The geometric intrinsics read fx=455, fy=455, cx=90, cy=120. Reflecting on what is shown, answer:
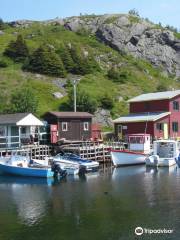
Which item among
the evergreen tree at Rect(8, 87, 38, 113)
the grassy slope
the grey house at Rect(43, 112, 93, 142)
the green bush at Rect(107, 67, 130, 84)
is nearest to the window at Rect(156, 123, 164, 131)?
the grey house at Rect(43, 112, 93, 142)

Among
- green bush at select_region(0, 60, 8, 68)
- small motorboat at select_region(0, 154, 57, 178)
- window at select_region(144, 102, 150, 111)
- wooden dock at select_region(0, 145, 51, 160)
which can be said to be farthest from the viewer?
green bush at select_region(0, 60, 8, 68)

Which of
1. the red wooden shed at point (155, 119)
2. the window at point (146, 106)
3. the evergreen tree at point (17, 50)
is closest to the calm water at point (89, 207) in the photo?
the red wooden shed at point (155, 119)

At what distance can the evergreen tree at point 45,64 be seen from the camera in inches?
4301

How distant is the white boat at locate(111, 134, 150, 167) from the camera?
63188 mm

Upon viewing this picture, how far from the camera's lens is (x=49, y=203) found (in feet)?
125

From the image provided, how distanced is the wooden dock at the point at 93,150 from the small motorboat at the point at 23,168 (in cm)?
1163

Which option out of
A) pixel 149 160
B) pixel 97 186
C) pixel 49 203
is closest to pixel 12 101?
pixel 149 160

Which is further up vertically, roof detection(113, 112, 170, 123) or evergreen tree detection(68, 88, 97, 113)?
evergreen tree detection(68, 88, 97, 113)

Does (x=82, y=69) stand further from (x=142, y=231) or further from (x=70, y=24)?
(x=142, y=231)

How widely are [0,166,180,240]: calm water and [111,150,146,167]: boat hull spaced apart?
10321 millimetres

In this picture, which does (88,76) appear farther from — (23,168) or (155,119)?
(23,168)

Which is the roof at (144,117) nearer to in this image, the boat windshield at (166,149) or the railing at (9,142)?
the boat windshield at (166,149)

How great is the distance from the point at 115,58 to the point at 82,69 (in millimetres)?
21446

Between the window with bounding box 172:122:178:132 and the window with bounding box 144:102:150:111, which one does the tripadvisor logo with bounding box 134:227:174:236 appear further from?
the window with bounding box 144:102:150:111
